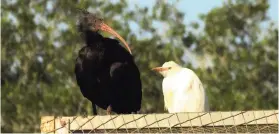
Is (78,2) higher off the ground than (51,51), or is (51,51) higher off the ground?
(78,2)

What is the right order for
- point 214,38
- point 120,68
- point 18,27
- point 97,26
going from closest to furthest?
point 120,68
point 97,26
point 214,38
point 18,27

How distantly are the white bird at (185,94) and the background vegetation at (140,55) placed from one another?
50.9ft

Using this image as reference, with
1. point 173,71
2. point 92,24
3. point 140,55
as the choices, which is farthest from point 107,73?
point 140,55

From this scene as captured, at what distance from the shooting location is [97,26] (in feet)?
27.8

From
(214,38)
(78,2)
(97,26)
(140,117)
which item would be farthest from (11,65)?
(140,117)

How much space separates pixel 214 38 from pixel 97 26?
16529 mm

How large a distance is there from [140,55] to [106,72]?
16.9 m

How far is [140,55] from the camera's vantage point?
24.7m

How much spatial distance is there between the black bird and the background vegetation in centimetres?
1406

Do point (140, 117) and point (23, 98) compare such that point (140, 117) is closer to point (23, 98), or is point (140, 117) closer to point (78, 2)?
point (23, 98)

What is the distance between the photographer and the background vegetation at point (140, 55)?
76.7ft

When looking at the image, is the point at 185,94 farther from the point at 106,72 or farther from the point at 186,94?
the point at 106,72

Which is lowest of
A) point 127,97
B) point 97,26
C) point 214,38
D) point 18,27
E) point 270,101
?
point 127,97

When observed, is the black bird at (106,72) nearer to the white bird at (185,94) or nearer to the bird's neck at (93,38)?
the bird's neck at (93,38)
